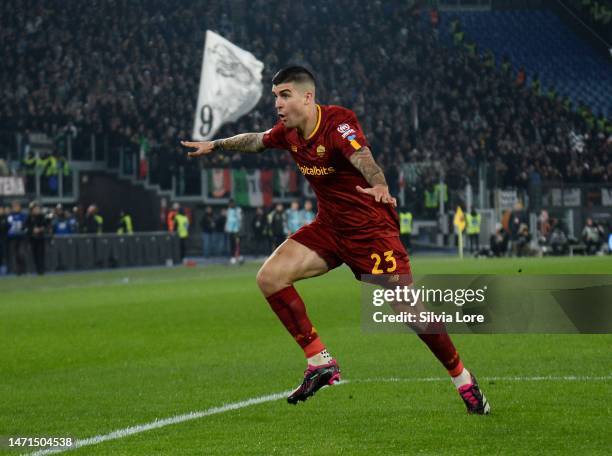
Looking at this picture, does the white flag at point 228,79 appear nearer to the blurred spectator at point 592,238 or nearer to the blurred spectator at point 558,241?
the blurred spectator at point 558,241

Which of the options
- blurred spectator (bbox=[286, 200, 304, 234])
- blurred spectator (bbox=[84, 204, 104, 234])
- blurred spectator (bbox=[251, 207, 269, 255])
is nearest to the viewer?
blurred spectator (bbox=[84, 204, 104, 234])

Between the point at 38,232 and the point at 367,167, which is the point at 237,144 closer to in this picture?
the point at 367,167

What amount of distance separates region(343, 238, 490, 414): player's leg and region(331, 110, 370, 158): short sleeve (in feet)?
2.25

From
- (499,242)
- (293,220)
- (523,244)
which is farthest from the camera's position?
(523,244)

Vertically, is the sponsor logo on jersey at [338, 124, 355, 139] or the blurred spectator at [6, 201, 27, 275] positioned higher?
the sponsor logo on jersey at [338, 124, 355, 139]

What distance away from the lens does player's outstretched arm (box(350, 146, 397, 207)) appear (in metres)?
7.29

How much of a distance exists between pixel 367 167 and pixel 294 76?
33.3 inches

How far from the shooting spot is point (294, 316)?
817 centimetres

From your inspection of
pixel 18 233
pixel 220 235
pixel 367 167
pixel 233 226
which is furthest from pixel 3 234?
pixel 367 167

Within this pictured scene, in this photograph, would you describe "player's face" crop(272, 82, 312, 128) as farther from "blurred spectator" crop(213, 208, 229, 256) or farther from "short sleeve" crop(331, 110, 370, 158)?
"blurred spectator" crop(213, 208, 229, 256)

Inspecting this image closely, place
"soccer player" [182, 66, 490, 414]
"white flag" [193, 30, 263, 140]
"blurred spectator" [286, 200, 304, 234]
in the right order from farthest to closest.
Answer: "blurred spectator" [286, 200, 304, 234] < "white flag" [193, 30, 263, 140] < "soccer player" [182, 66, 490, 414]

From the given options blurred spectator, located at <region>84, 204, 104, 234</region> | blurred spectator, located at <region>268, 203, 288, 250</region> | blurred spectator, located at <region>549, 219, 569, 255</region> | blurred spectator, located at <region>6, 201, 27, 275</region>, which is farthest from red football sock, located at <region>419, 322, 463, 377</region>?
blurred spectator, located at <region>549, 219, 569, 255</region>

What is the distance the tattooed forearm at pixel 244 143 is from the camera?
851 centimetres

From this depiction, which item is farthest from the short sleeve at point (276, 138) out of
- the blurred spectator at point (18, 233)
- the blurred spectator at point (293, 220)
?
the blurred spectator at point (293, 220)
